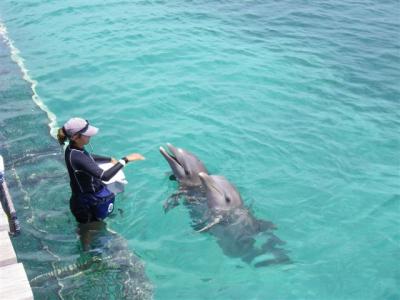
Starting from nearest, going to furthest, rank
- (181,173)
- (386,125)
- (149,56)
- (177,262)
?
(177,262) < (181,173) < (386,125) < (149,56)

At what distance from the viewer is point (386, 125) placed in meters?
10.0

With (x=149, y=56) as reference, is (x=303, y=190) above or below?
below

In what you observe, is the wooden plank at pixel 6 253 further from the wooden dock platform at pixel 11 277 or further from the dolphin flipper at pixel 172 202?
the dolphin flipper at pixel 172 202

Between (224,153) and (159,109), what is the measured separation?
2.02 meters

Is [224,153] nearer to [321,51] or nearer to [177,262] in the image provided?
[177,262]

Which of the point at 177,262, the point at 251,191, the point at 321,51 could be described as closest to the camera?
the point at 177,262

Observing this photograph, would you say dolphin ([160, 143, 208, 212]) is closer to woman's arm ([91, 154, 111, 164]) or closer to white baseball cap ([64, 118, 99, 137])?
woman's arm ([91, 154, 111, 164])

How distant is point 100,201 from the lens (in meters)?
5.97

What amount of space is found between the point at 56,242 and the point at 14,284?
7.49 ft

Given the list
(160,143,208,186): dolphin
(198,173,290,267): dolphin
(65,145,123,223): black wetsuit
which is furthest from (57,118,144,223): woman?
(198,173,290,267): dolphin

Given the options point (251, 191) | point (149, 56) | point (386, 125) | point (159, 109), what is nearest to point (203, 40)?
point (149, 56)

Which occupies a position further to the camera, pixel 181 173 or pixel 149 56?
pixel 149 56

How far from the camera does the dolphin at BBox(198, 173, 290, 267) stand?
6.61 m

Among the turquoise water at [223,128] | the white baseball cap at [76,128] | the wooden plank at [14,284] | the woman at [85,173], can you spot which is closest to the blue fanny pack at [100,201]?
the woman at [85,173]
